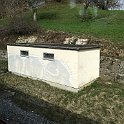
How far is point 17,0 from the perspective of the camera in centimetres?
5309

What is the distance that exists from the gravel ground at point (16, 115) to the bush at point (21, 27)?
58.4 feet

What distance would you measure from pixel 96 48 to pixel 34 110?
776 cm

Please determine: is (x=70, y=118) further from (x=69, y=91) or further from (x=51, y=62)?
(x=51, y=62)

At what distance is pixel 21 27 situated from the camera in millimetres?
37000

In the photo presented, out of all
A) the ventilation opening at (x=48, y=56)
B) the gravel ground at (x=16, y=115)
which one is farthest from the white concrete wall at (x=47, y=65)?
the gravel ground at (x=16, y=115)

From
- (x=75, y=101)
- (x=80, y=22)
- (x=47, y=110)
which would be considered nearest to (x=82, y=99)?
(x=75, y=101)

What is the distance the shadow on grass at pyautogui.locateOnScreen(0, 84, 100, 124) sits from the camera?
17.3 m

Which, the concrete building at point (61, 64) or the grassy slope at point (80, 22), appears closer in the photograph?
the concrete building at point (61, 64)

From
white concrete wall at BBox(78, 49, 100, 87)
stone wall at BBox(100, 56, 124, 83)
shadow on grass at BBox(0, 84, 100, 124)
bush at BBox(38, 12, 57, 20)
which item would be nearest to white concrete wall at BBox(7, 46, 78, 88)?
white concrete wall at BBox(78, 49, 100, 87)

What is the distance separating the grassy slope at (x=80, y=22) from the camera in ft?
107

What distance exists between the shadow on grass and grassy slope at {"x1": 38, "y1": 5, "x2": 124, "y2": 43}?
12336mm

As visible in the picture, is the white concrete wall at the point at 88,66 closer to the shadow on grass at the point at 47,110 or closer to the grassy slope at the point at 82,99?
the grassy slope at the point at 82,99

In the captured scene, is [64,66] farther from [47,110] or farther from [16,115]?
[16,115]

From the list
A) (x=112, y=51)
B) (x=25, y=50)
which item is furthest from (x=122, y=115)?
(x=25, y=50)
